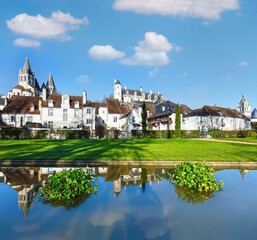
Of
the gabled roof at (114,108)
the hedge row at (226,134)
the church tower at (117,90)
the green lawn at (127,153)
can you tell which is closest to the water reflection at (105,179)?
the green lawn at (127,153)

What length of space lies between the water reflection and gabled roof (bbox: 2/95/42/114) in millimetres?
39436

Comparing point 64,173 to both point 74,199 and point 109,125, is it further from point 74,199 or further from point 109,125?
point 109,125

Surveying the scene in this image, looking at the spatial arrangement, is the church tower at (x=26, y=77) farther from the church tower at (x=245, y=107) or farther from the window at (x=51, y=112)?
the church tower at (x=245, y=107)

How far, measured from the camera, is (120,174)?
9.17 meters

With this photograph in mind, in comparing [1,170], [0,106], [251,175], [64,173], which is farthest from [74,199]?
[0,106]

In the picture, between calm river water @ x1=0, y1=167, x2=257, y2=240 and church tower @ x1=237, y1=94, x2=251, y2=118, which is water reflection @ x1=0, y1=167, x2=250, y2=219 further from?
church tower @ x1=237, y1=94, x2=251, y2=118

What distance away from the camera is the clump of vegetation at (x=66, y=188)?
5.90 m

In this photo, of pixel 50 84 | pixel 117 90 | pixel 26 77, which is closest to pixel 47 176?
pixel 117 90

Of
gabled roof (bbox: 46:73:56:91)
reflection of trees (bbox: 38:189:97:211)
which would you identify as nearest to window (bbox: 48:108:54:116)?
reflection of trees (bbox: 38:189:97:211)

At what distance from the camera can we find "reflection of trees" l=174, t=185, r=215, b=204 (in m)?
6.07

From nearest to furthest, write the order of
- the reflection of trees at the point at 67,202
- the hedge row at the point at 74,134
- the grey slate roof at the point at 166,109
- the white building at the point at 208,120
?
the reflection of trees at the point at 67,202 < the hedge row at the point at 74,134 < the grey slate roof at the point at 166,109 < the white building at the point at 208,120

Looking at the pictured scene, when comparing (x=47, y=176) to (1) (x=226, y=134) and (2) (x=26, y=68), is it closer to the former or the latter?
(1) (x=226, y=134)

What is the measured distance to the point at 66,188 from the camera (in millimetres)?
5934

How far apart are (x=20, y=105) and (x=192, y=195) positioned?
49.7 meters
